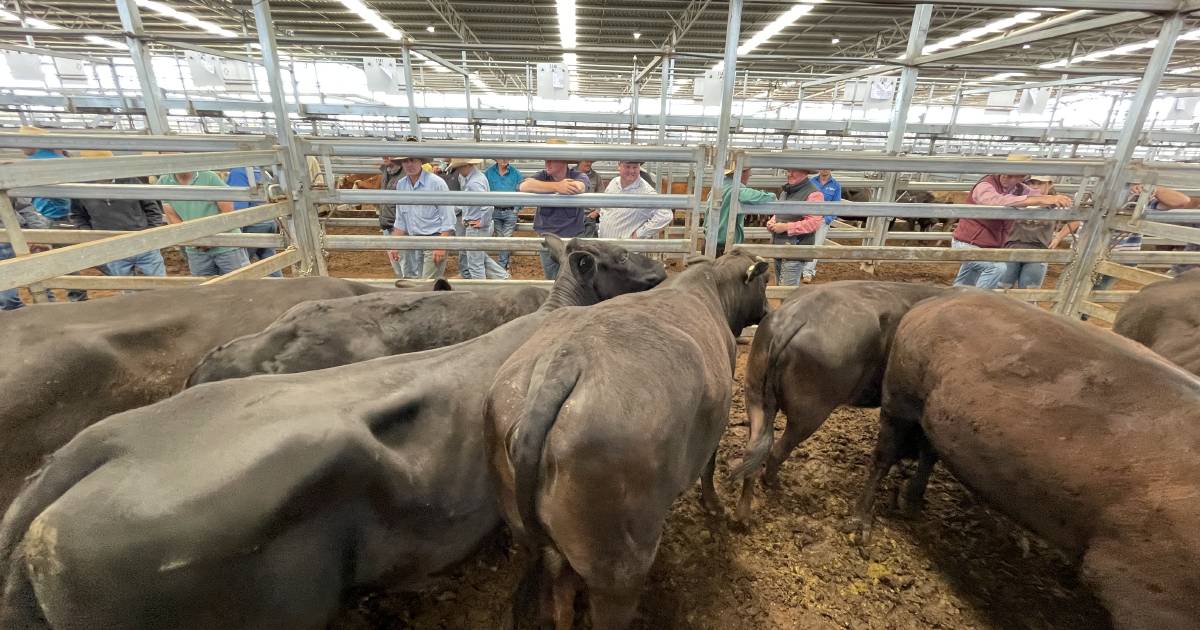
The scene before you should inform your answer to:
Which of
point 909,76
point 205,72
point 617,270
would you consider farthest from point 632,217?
point 205,72

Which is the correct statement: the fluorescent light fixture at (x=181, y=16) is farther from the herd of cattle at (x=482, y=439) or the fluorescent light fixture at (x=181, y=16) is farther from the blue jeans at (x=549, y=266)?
the herd of cattle at (x=482, y=439)

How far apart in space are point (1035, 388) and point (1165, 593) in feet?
2.56

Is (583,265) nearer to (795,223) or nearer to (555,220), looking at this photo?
(555,220)

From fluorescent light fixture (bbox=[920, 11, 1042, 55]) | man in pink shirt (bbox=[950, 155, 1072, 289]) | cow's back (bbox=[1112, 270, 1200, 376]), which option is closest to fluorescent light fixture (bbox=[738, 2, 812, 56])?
fluorescent light fixture (bbox=[920, 11, 1042, 55])

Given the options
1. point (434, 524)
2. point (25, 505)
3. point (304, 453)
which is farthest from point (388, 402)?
point (25, 505)

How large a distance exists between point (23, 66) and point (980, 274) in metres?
14.5

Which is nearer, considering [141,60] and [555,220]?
[141,60]

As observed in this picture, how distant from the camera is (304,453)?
1399 millimetres

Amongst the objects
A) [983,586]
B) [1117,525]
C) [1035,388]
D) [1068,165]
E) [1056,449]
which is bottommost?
[983,586]

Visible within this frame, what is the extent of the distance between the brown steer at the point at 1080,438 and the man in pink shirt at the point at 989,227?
2.64m

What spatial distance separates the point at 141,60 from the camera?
4859 millimetres

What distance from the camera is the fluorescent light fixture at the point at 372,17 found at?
1412 cm

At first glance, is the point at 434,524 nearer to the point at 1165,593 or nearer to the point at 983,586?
the point at 1165,593

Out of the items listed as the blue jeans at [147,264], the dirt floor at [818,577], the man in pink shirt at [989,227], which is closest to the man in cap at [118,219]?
Result: the blue jeans at [147,264]
